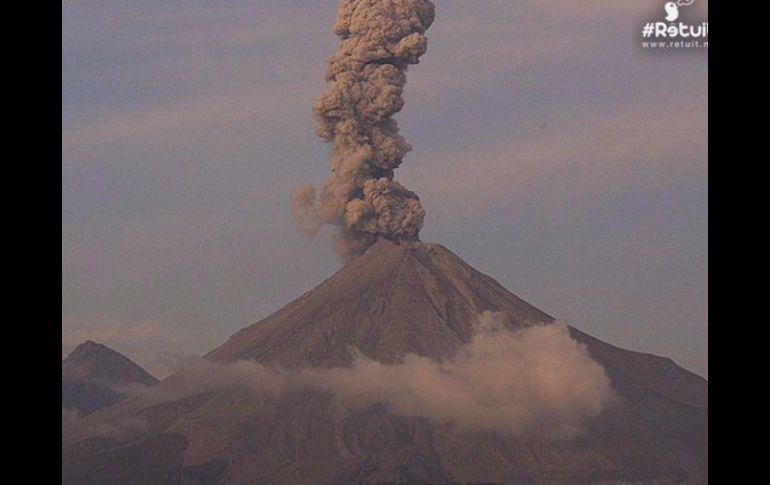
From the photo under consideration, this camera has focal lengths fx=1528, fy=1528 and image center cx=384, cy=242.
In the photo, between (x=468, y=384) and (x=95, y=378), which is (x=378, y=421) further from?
(x=95, y=378)

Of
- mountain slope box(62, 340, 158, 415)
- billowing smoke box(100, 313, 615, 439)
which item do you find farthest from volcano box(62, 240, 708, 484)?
mountain slope box(62, 340, 158, 415)

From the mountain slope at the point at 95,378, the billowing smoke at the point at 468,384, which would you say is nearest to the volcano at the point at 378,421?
the billowing smoke at the point at 468,384

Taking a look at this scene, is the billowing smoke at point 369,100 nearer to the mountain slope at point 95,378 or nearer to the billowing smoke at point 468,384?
the billowing smoke at point 468,384

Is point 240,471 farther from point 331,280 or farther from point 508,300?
point 508,300

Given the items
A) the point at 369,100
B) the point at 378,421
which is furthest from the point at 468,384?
the point at 369,100

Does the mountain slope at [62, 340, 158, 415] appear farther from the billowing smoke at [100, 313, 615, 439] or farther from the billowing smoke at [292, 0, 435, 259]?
Answer: the billowing smoke at [292, 0, 435, 259]
